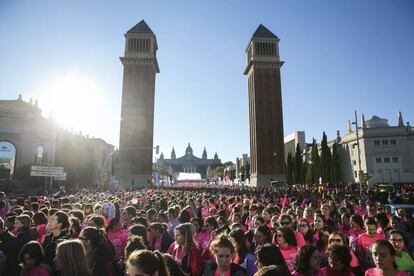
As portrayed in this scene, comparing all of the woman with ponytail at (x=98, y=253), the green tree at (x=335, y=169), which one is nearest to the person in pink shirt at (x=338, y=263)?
the woman with ponytail at (x=98, y=253)

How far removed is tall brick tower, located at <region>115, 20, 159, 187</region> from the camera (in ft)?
230

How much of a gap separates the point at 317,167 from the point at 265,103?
19.8m

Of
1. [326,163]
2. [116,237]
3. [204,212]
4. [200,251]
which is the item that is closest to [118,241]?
[116,237]

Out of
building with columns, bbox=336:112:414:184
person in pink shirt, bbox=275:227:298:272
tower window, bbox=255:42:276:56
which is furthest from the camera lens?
tower window, bbox=255:42:276:56

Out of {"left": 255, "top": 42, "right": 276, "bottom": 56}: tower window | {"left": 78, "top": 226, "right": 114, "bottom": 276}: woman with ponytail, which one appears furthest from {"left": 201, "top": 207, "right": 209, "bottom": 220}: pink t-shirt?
{"left": 255, "top": 42, "right": 276, "bottom": 56}: tower window

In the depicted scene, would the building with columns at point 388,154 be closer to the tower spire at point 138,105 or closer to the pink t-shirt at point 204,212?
the tower spire at point 138,105

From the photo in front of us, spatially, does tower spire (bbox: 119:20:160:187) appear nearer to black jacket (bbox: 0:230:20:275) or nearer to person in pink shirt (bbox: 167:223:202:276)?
black jacket (bbox: 0:230:20:275)

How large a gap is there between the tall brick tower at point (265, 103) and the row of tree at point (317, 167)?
4.04 meters

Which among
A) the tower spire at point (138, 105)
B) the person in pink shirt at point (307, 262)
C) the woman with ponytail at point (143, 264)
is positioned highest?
the tower spire at point (138, 105)

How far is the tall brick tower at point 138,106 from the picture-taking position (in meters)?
70.2

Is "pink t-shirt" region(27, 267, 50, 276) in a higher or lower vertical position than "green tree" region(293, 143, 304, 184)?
lower

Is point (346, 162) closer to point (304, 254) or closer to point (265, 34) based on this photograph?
point (265, 34)

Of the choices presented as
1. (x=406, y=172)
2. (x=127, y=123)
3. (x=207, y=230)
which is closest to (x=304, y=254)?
(x=207, y=230)

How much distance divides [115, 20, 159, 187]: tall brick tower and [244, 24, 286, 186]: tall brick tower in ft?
80.1
